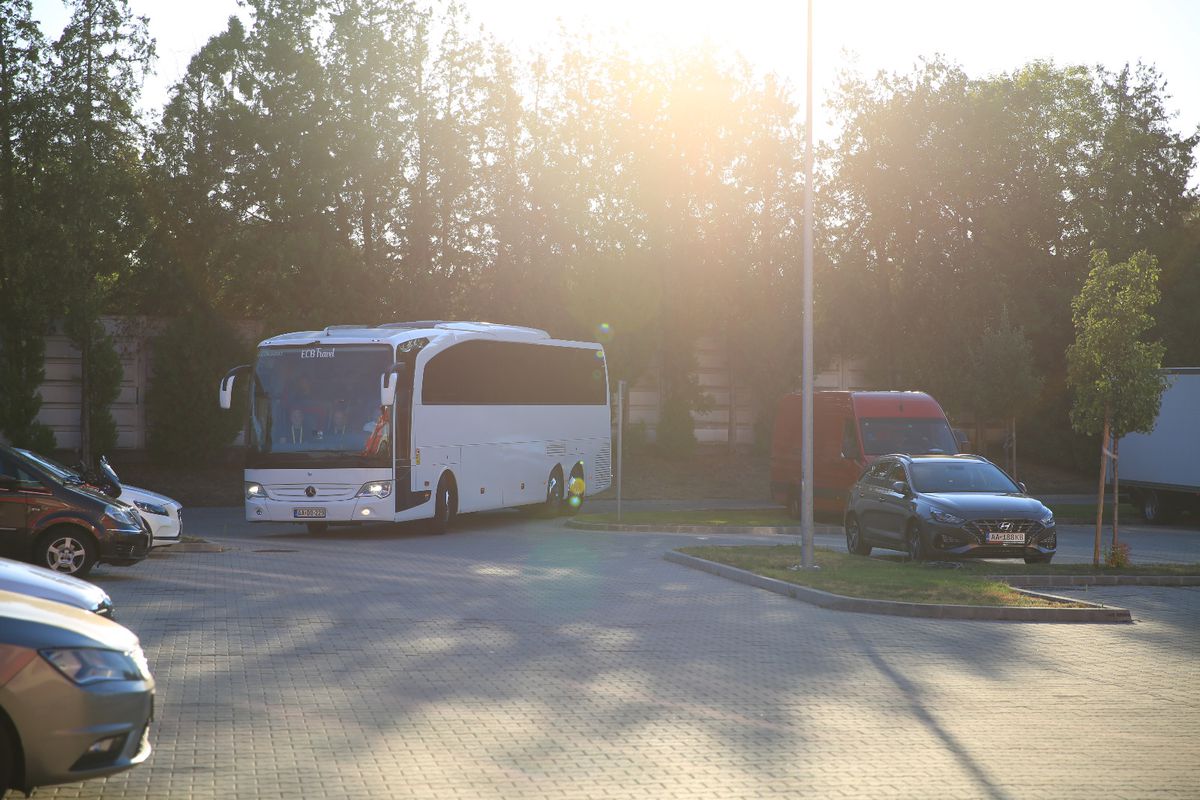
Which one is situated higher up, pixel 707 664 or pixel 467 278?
pixel 467 278

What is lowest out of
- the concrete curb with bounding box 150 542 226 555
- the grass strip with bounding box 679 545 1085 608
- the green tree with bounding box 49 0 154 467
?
the concrete curb with bounding box 150 542 226 555

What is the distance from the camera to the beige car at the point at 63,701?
603 centimetres

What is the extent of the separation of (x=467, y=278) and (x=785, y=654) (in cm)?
2927

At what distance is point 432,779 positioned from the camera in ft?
23.8

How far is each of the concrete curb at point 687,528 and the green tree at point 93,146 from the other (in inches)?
497

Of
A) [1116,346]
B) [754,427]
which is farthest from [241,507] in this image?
[1116,346]

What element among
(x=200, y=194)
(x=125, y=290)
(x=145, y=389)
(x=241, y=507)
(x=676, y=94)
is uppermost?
(x=676, y=94)

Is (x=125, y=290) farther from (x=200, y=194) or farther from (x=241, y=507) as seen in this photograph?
(x=241, y=507)

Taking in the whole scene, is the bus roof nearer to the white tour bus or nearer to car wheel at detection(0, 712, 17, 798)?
the white tour bus

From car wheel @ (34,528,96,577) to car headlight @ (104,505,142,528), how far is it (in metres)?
0.33

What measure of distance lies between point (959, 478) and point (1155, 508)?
14.0 m

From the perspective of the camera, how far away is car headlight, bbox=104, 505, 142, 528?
1678 cm

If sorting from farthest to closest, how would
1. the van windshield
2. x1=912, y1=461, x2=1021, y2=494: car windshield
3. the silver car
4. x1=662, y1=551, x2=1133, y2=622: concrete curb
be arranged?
the van windshield
x1=912, y1=461, x2=1021, y2=494: car windshield
x1=662, y1=551, x2=1133, y2=622: concrete curb
the silver car

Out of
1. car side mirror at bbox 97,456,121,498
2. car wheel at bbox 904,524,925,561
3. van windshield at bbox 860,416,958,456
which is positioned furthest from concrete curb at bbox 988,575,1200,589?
car side mirror at bbox 97,456,121,498
